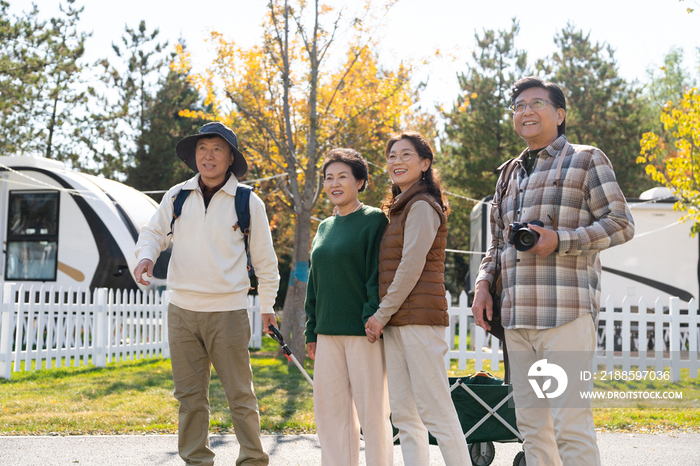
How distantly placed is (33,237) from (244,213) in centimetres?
1012

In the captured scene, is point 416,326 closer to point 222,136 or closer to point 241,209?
point 241,209

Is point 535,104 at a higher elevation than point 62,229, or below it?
higher

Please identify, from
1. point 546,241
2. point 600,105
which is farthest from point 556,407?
point 600,105

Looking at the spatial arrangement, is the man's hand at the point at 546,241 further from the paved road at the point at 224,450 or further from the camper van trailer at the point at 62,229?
the camper van trailer at the point at 62,229

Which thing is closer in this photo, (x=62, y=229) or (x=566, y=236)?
(x=566, y=236)

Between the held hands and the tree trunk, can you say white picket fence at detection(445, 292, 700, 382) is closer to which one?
the tree trunk

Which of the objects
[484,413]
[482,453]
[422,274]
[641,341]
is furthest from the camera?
Result: [641,341]

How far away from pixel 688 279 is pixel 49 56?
18.8 meters

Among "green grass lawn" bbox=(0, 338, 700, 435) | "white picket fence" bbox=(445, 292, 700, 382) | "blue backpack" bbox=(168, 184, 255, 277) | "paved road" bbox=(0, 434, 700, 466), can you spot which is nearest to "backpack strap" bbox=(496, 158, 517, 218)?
"blue backpack" bbox=(168, 184, 255, 277)

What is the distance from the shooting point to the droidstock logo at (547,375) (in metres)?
2.71

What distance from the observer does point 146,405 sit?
6141 mm

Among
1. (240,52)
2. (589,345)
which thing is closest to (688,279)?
(240,52)

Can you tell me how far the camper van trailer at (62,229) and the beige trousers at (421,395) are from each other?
9.44 m

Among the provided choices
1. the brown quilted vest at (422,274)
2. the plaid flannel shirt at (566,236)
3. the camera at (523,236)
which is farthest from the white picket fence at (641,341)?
the camera at (523,236)
